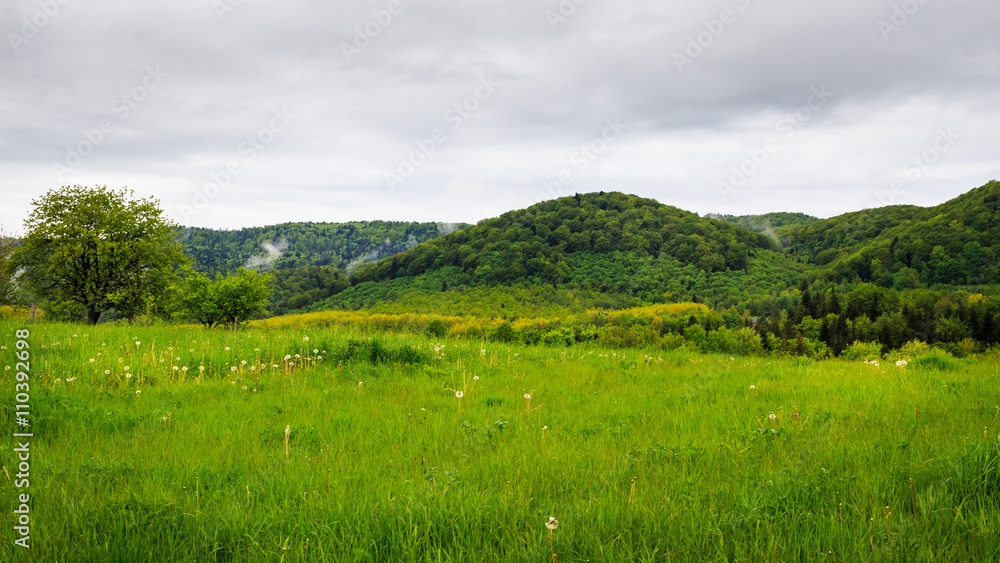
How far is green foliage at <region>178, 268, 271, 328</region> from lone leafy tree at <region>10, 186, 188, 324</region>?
4.24 meters

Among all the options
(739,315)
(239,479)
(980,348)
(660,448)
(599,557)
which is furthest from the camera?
(739,315)

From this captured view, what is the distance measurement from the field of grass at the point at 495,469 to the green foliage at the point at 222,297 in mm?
23888

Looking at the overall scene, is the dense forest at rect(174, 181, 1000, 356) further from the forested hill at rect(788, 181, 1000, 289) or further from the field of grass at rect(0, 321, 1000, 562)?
the field of grass at rect(0, 321, 1000, 562)

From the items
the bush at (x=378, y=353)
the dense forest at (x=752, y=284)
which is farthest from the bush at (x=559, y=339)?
the dense forest at (x=752, y=284)

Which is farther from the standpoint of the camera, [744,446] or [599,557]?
[744,446]

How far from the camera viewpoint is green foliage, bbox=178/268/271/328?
97.3ft

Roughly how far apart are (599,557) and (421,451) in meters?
2.22

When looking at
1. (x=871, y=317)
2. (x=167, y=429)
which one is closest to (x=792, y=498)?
(x=167, y=429)

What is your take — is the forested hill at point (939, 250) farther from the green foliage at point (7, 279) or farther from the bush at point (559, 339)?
the green foliage at point (7, 279)

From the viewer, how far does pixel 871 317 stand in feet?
295

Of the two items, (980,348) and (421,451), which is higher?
(421,451)

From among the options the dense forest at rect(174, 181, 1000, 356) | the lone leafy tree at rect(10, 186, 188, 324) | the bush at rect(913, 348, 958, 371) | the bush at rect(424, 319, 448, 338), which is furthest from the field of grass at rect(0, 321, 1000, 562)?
the dense forest at rect(174, 181, 1000, 356)

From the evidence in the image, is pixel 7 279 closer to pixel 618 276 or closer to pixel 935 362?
pixel 935 362

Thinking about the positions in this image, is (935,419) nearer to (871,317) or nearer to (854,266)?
(871,317)
